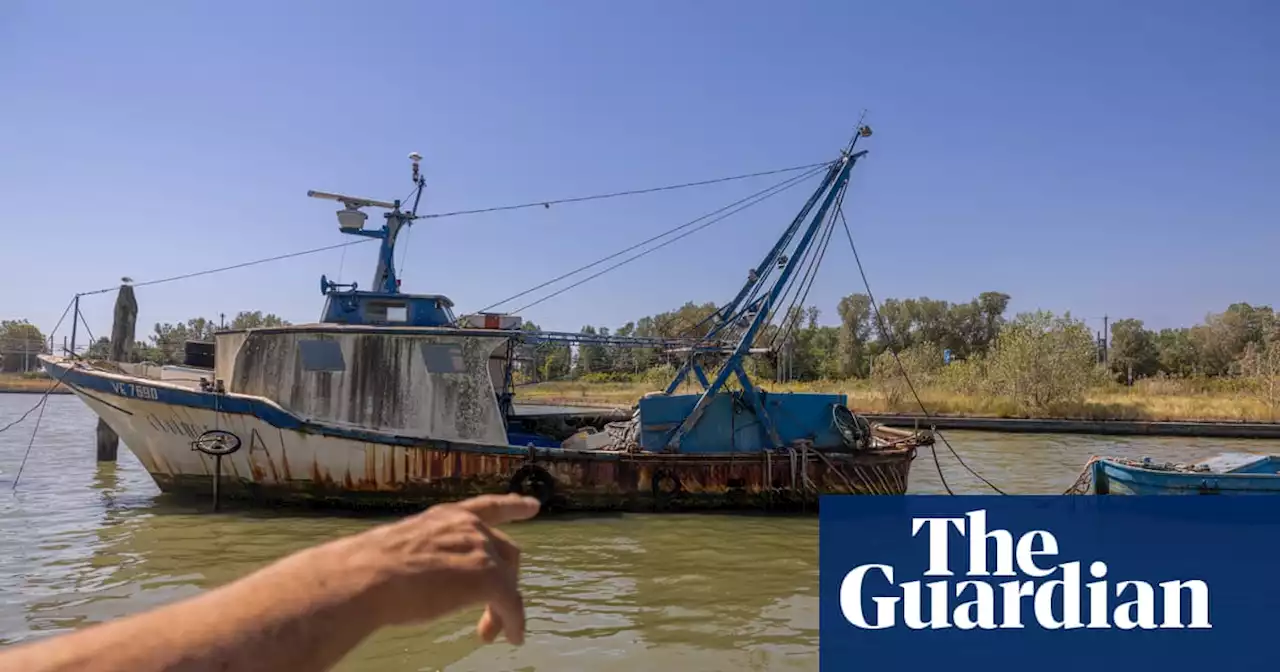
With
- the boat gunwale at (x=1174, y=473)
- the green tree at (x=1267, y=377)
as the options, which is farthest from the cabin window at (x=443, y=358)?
the green tree at (x=1267, y=377)

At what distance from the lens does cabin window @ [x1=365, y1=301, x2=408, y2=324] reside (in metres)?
13.1

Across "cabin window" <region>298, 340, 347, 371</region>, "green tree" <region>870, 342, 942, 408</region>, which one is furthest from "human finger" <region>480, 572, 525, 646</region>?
"green tree" <region>870, 342, 942, 408</region>

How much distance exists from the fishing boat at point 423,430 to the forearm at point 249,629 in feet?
36.7

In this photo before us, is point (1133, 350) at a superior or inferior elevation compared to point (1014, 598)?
superior

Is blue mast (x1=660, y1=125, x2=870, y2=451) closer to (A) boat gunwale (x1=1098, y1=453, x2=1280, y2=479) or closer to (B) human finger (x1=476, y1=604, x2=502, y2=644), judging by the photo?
(A) boat gunwale (x1=1098, y1=453, x2=1280, y2=479)

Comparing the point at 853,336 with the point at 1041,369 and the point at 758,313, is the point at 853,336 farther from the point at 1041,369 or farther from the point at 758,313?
the point at 758,313

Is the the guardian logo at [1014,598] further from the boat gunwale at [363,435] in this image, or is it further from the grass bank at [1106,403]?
the grass bank at [1106,403]

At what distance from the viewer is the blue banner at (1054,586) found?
6.77 meters

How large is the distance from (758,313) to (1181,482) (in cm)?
677

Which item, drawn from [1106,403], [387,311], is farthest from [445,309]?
[1106,403]

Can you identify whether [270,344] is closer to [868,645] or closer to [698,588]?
[698,588]

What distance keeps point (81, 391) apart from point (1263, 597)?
15.4 m

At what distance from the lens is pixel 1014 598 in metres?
7.87

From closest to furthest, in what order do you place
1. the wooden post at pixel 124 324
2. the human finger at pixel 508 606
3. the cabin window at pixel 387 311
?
the human finger at pixel 508 606
the cabin window at pixel 387 311
the wooden post at pixel 124 324
